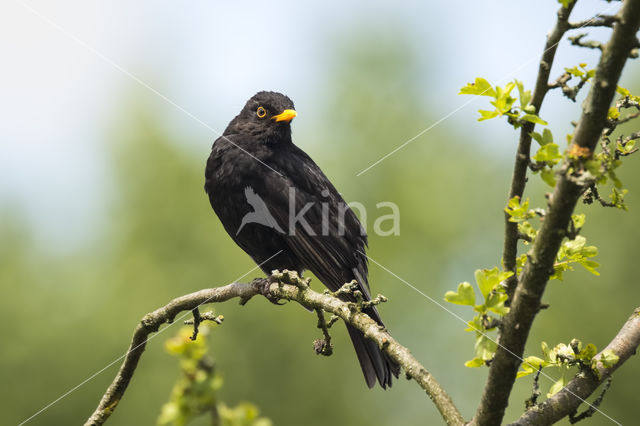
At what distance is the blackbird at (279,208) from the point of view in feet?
17.7

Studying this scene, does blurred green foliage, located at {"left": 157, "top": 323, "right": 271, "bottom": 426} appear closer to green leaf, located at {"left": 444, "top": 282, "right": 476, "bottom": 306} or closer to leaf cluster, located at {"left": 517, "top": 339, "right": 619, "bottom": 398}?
green leaf, located at {"left": 444, "top": 282, "right": 476, "bottom": 306}

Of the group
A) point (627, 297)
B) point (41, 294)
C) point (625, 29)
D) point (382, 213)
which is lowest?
point (627, 297)

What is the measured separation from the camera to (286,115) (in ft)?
19.6

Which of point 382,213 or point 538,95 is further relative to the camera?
point 382,213

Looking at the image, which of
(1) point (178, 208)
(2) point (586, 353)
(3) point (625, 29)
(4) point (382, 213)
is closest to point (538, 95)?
(3) point (625, 29)

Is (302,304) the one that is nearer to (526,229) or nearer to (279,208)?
(526,229)

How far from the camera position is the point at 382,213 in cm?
1437

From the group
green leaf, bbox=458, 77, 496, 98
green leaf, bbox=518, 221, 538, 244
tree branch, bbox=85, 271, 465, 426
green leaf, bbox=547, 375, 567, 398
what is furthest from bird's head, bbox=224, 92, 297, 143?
green leaf, bbox=518, 221, 538, 244

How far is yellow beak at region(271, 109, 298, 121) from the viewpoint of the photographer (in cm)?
597

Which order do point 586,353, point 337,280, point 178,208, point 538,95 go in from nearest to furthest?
point 538,95, point 586,353, point 337,280, point 178,208

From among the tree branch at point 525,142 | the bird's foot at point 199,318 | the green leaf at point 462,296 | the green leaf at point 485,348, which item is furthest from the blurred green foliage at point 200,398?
the bird's foot at point 199,318

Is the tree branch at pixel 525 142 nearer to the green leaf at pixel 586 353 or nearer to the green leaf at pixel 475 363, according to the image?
the green leaf at pixel 475 363

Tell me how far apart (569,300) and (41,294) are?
36.9ft

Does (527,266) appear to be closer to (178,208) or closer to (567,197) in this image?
(567,197)
